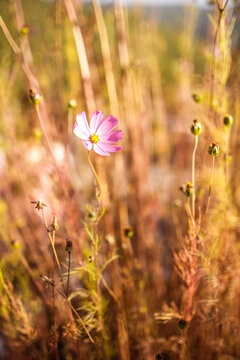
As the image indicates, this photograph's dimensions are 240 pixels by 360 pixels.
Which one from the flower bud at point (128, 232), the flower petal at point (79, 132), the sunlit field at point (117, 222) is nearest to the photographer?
the flower petal at point (79, 132)

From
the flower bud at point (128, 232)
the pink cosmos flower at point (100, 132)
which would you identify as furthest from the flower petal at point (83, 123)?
the flower bud at point (128, 232)

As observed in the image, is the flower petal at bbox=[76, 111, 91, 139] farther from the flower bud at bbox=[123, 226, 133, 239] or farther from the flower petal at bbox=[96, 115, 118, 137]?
the flower bud at bbox=[123, 226, 133, 239]

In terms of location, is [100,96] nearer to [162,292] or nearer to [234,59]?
[234,59]

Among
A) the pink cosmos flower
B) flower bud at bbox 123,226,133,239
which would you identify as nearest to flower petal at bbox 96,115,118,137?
the pink cosmos flower

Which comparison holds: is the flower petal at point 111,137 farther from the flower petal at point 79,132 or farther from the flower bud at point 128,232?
the flower bud at point 128,232

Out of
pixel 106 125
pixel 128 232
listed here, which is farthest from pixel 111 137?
pixel 128 232

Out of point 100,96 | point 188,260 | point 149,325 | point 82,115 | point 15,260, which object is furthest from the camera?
point 100,96

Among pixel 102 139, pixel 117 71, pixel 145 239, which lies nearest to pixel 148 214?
pixel 145 239

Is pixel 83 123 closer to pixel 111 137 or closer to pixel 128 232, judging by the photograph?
pixel 111 137
